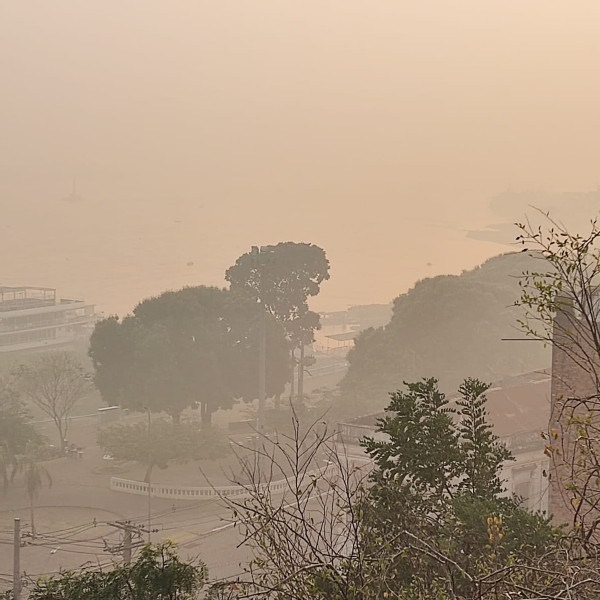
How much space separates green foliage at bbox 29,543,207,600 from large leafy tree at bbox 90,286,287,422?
17529 mm

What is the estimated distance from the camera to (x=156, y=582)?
16.6 feet

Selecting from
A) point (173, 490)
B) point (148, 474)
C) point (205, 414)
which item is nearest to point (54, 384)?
point (205, 414)

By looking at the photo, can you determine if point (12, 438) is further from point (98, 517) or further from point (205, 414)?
point (205, 414)

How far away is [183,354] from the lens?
23.7m

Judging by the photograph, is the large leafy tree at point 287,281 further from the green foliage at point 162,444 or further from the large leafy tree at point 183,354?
the green foliage at point 162,444

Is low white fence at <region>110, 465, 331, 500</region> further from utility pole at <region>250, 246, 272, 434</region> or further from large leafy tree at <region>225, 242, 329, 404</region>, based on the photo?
large leafy tree at <region>225, 242, 329, 404</region>

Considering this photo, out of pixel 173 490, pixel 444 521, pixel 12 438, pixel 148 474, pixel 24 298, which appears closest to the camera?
pixel 444 521

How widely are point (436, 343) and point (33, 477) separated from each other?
11.2 meters

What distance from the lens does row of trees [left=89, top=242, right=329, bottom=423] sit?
23.2m

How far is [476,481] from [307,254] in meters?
21.1

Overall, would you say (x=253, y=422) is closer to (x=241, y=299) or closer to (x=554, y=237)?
(x=241, y=299)

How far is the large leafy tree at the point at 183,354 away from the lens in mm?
23156

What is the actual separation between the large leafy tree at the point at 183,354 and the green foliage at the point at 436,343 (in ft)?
7.25

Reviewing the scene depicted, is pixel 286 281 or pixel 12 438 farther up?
pixel 286 281
